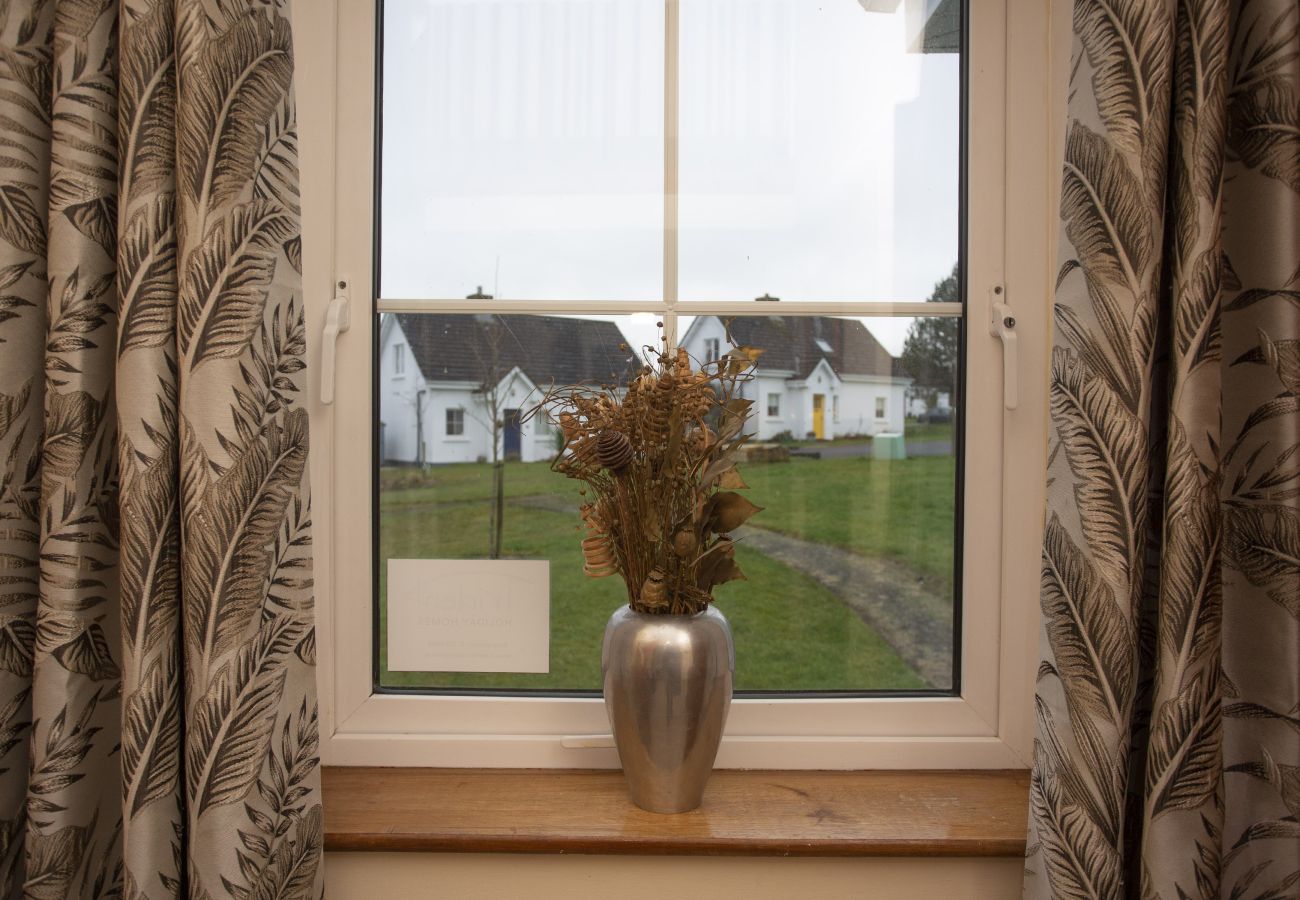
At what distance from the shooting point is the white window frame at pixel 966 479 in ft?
3.71

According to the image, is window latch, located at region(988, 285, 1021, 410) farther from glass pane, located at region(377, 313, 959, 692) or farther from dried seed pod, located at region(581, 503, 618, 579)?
dried seed pod, located at region(581, 503, 618, 579)

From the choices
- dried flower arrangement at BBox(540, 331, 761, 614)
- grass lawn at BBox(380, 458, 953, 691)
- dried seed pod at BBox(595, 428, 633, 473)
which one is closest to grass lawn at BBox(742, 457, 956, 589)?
grass lawn at BBox(380, 458, 953, 691)

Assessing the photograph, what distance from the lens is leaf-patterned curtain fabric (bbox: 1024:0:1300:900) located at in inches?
29.9

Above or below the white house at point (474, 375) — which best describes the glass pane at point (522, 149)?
above

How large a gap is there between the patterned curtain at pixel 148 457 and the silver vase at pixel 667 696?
0.37 m

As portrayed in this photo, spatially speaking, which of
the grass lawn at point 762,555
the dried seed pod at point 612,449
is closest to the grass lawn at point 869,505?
the grass lawn at point 762,555

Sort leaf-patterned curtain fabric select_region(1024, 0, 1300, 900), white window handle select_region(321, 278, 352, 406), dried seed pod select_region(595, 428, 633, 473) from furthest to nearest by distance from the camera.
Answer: white window handle select_region(321, 278, 352, 406) → dried seed pod select_region(595, 428, 633, 473) → leaf-patterned curtain fabric select_region(1024, 0, 1300, 900)

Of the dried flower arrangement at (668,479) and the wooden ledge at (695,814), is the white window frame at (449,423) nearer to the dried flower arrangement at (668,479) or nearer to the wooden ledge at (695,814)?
the dried flower arrangement at (668,479)

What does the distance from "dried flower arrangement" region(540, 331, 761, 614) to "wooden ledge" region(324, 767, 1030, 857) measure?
0.28 m

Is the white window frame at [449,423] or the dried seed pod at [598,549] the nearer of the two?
the dried seed pod at [598,549]

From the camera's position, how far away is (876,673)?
1177mm

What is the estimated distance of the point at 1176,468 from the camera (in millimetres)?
771

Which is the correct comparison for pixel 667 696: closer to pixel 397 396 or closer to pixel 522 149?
pixel 397 396

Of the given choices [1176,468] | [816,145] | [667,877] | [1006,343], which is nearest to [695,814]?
[667,877]
